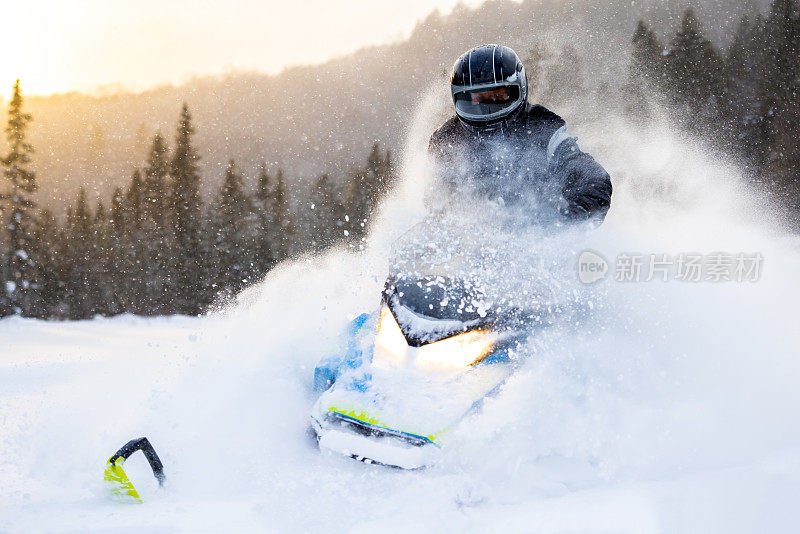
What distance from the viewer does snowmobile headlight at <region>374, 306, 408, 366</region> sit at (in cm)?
316

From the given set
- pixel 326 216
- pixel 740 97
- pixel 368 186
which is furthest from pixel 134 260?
pixel 740 97

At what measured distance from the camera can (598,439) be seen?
10.3ft

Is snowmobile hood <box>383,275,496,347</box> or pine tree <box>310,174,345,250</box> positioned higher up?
snowmobile hood <box>383,275,496,347</box>

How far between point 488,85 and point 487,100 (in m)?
0.12

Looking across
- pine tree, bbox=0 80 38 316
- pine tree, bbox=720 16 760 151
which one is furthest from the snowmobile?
pine tree, bbox=720 16 760 151

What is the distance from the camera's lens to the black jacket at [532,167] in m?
3.85

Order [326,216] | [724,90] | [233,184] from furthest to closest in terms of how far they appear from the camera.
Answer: [326,216] → [233,184] → [724,90]

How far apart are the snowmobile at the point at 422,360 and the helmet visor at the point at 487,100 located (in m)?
1.33

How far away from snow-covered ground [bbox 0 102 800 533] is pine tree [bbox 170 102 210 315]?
74.2ft

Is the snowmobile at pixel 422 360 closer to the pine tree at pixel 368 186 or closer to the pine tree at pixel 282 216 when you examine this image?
the pine tree at pixel 282 216

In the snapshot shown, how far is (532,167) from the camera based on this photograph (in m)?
4.41

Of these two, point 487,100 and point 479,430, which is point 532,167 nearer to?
point 487,100

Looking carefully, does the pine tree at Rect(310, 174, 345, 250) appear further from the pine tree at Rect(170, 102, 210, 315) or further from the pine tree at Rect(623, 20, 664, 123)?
the pine tree at Rect(623, 20, 664, 123)

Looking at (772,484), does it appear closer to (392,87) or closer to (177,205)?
(177,205)
